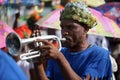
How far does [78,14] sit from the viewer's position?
386 cm

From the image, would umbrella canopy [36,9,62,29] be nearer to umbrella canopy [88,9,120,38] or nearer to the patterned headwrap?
umbrella canopy [88,9,120,38]

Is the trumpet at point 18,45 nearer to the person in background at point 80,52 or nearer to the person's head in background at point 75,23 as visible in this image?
the person in background at point 80,52

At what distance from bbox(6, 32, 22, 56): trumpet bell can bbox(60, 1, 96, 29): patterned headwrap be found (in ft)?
1.98

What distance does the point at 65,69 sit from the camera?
3520 mm

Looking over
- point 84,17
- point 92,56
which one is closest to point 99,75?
point 92,56

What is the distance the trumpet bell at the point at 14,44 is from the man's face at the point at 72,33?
19.6 inches

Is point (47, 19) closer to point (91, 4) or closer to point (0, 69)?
point (91, 4)

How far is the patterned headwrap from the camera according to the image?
3.84 m

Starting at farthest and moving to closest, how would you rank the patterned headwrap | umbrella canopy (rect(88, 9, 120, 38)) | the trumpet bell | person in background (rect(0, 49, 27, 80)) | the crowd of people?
umbrella canopy (rect(88, 9, 120, 38))
the patterned headwrap
the crowd of people
the trumpet bell
person in background (rect(0, 49, 27, 80))

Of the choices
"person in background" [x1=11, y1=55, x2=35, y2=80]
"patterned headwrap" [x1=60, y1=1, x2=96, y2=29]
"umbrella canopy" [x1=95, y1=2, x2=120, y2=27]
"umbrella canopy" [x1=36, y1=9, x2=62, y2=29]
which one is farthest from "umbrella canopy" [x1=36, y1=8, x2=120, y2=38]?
"patterned headwrap" [x1=60, y1=1, x2=96, y2=29]

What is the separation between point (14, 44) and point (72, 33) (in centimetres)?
58

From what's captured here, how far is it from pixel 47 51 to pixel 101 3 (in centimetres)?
320

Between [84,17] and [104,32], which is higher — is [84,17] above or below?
above

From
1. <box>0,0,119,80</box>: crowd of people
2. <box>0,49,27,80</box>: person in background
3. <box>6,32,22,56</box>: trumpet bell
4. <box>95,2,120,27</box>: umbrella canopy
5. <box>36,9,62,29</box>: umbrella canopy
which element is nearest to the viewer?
<box>0,49,27,80</box>: person in background
